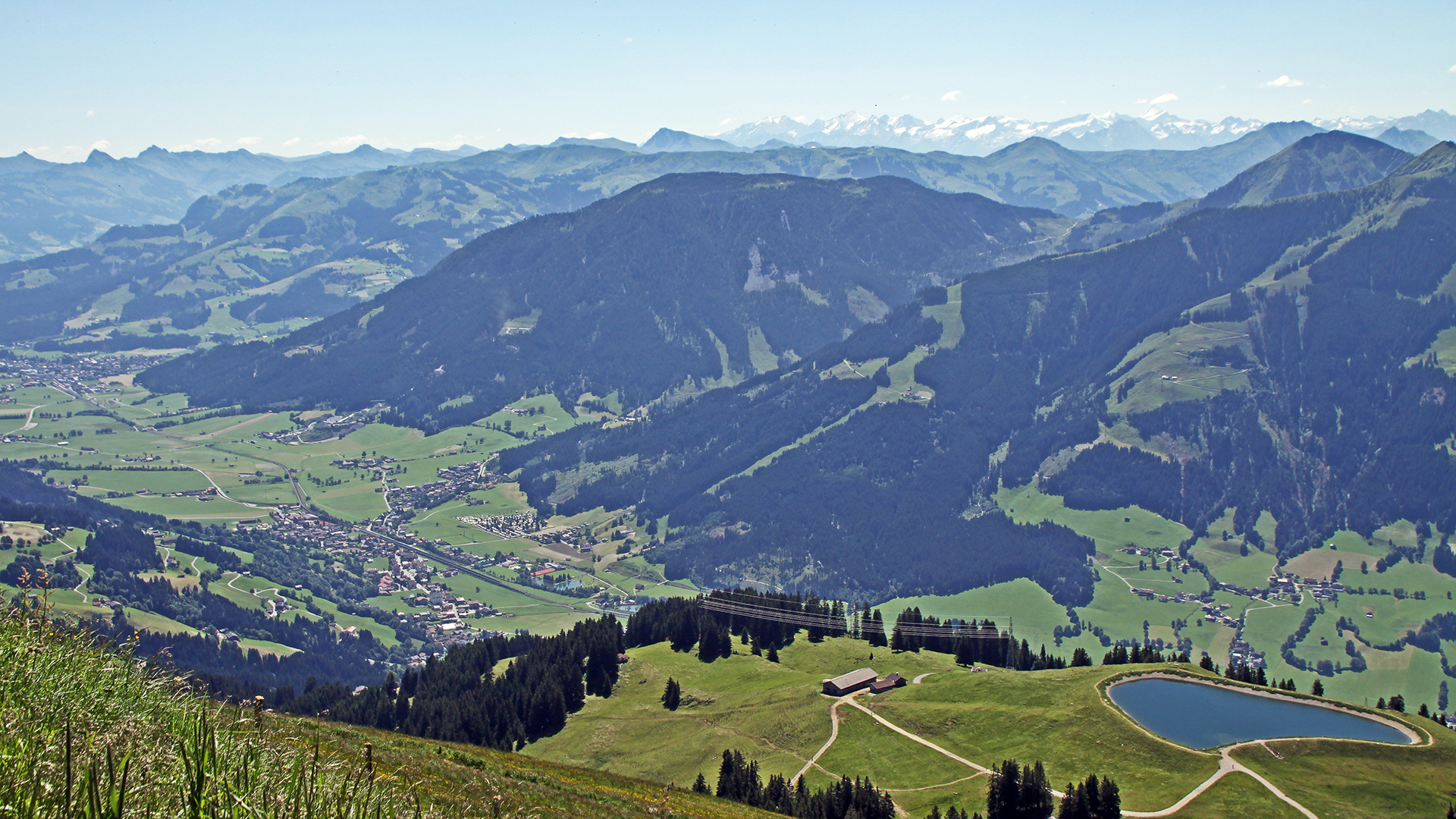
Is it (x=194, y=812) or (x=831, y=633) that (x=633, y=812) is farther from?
(x=831, y=633)

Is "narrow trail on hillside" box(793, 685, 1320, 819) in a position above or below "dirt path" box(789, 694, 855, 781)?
above

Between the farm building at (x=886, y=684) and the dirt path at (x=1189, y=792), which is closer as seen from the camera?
the dirt path at (x=1189, y=792)

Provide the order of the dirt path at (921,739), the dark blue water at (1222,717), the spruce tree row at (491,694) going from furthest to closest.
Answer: the spruce tree row at (491,694) → the dirt path at (921,739) → the dark blue water at (1222,717)

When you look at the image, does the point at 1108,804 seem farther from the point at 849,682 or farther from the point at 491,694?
the point at 491,694

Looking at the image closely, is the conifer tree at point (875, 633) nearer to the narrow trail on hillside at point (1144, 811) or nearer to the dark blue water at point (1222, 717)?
the narrow trail on hillside at point (1144, 811)

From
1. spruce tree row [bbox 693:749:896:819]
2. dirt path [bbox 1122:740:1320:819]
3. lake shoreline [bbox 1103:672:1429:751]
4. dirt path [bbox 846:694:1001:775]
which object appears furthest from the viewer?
dirt path [bbox 846:694:1001:775]

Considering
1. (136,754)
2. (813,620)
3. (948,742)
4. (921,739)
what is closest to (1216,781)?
(948,742)

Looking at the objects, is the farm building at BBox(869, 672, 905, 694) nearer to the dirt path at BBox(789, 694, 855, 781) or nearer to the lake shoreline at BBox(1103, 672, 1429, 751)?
the dirt path at BBox(789, 694, 855, 781)

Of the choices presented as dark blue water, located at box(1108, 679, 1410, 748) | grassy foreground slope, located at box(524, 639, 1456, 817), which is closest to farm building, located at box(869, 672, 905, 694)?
grassy foreground slope, located at box(524, 639, 1456, 817)

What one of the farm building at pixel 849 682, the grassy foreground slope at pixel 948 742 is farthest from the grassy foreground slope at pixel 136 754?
the farm building at pixel 849 682
